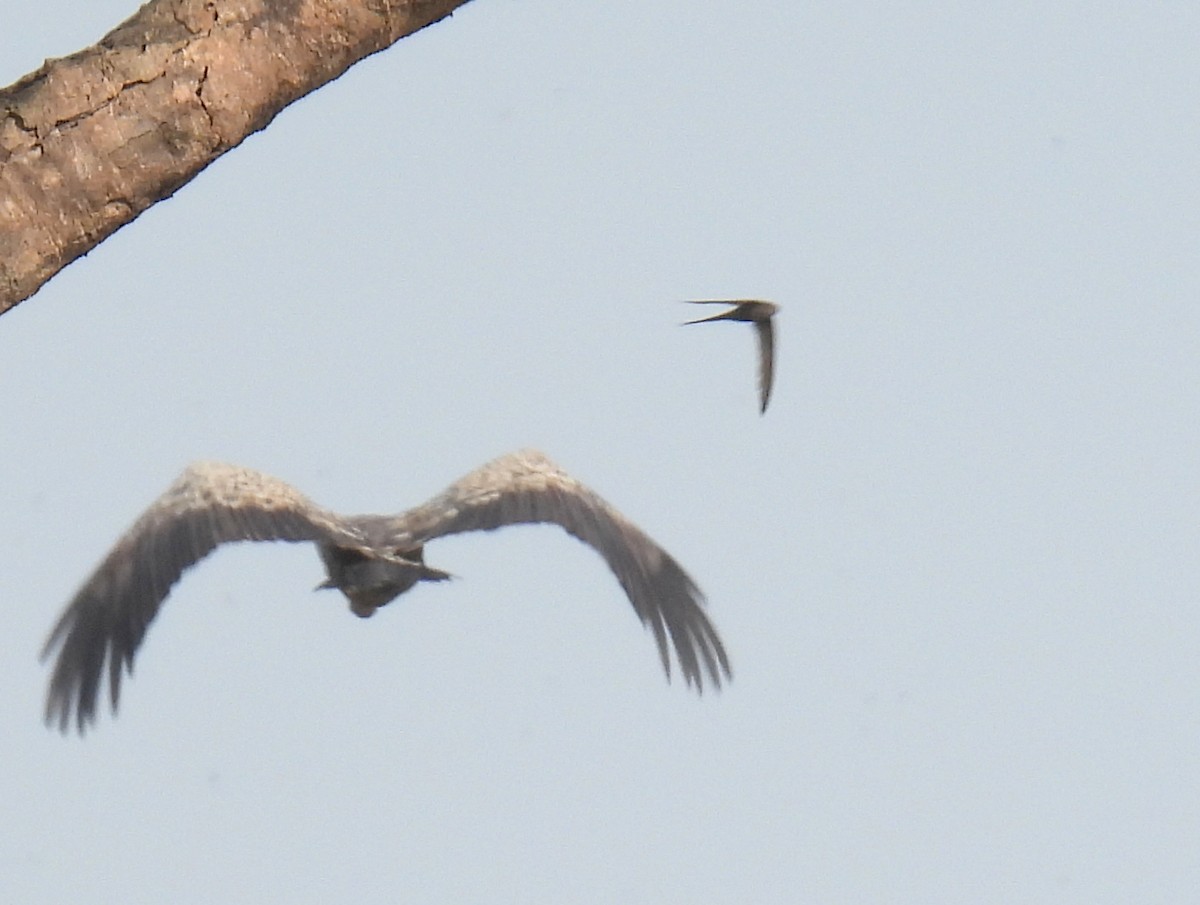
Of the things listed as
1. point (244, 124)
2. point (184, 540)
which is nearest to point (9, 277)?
point (244, 124)

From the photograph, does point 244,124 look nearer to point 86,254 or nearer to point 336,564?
point 86,254

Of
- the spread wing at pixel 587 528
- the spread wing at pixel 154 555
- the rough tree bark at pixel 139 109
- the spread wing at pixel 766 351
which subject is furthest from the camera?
the spread wing at pixel 766 351

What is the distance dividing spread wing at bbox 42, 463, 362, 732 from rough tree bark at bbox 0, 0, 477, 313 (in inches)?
97.2

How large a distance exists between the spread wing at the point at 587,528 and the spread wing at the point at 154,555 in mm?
485

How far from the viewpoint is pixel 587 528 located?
8.02m

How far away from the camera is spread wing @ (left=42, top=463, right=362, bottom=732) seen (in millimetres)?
7133

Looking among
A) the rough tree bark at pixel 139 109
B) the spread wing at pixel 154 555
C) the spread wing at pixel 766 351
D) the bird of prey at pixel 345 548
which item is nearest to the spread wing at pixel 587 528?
the bird of prey at pixel 345 548

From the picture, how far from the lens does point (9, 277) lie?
483 cm

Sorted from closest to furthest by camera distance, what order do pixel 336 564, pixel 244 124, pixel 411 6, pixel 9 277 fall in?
pixel 9 277 → pixel 244 124 → pixel 411 6 → pixel 336 564

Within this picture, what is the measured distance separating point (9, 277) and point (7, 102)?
489mm

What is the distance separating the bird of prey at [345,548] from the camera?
717 cm

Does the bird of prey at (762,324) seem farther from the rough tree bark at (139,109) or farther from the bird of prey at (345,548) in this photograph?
the rough tree bark at (139,109)

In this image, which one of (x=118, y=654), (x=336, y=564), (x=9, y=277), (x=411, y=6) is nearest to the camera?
(x=9, y=277)

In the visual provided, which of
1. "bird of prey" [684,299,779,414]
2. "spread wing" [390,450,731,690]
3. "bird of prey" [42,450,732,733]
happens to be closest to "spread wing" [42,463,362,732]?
"bird of prey" [42,450,732,733]
